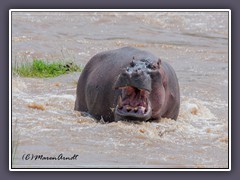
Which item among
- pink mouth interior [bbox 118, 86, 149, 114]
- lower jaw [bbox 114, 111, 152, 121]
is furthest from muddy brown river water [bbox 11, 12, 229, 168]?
pink mouth interior [bbox 118, 86, 149, 114]

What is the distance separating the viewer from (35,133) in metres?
8.83

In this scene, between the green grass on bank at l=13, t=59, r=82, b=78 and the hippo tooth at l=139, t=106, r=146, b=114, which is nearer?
the hippo tooth at l=139, t=106, r=146, b=114

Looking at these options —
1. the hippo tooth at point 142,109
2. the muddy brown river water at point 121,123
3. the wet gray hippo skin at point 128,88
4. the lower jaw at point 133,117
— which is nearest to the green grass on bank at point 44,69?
the muddy brown river water at point 121,123

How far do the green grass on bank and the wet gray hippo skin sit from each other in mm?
2336

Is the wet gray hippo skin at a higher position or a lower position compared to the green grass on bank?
lower

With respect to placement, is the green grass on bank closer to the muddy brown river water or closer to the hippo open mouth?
the muddy brown river water

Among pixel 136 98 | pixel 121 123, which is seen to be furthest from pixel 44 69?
pixel 136 98

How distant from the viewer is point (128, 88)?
888 cm

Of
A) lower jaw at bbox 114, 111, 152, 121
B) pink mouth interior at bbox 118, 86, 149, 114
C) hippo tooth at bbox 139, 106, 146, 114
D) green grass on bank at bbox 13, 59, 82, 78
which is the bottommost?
lower jaw at bbox 114, 111, 152, 121

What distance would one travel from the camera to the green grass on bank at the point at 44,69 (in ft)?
42.0

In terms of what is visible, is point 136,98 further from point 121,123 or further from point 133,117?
point 121,123

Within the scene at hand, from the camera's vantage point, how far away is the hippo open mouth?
8.88 metres
